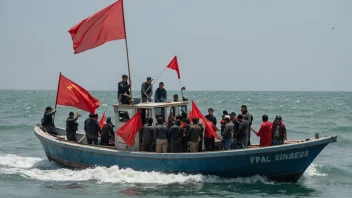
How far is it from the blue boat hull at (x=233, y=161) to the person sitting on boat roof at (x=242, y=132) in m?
0.79

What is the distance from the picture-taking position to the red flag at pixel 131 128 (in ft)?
58.3

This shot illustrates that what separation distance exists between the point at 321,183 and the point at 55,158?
31.1ft

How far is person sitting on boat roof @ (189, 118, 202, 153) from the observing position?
56.4 ft

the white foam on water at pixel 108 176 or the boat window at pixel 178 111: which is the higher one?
the boat window at pixel 178 111

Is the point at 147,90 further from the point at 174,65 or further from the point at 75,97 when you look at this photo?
the point at 75,97

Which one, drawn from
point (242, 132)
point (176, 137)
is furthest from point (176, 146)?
point (242, 132)

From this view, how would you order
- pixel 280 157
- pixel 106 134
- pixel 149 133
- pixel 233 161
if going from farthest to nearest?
pixel 106 134, pixel 149 133, pixel 233 161, pixel 280 157

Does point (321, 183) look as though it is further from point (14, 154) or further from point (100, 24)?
point (14, 154)

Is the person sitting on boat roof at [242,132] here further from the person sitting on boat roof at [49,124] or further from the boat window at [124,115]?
the person sitting on boat roof at [49,124]

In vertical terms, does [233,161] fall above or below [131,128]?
below

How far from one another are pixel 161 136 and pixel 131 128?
104cm

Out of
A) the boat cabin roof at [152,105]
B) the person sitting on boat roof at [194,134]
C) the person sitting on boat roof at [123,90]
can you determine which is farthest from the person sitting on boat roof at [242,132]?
the person sitting on boat roof at [123,90]

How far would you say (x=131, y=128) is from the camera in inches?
700

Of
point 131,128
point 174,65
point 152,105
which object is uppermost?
point 174,65
